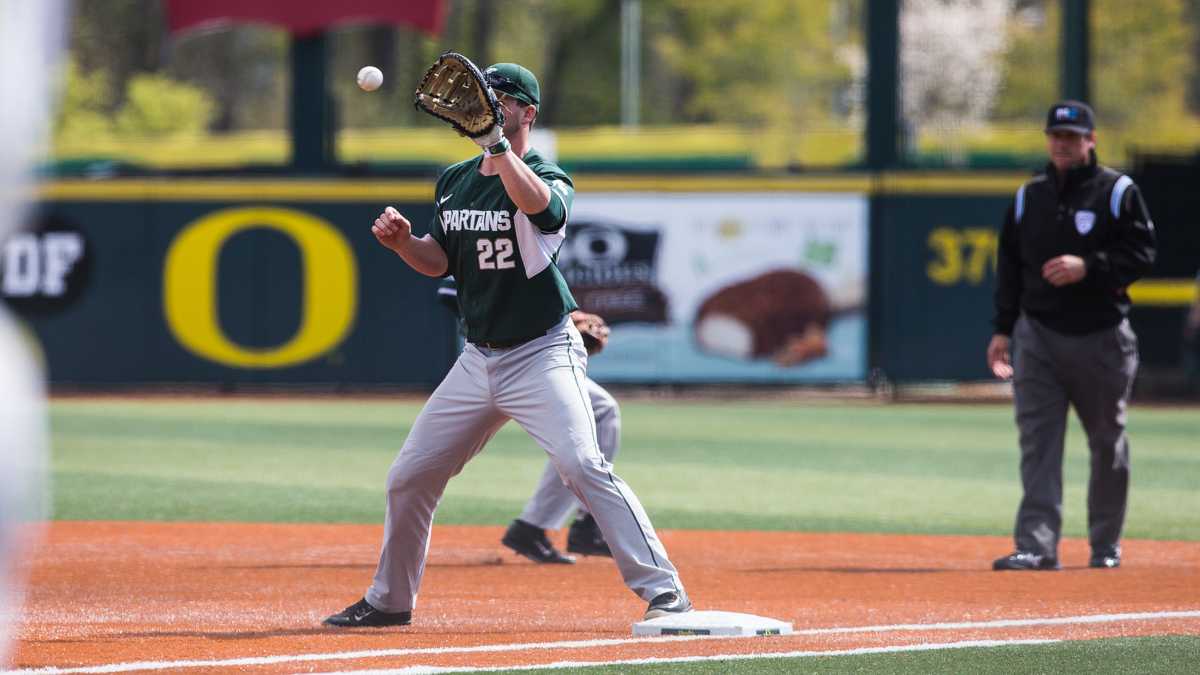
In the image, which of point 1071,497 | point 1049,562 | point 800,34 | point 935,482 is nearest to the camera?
point 1049,562

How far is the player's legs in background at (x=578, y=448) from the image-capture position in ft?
18.7

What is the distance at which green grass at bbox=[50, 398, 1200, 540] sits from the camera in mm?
10500

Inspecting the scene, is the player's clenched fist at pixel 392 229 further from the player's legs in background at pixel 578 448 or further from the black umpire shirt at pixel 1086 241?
the black umpire shirt at pixel 1086 241

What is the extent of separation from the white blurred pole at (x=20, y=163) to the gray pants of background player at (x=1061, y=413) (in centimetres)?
668

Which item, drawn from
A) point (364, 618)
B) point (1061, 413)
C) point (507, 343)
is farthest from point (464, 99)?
point (1061, 413)

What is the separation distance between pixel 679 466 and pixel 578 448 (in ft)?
24.9

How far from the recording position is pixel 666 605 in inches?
226

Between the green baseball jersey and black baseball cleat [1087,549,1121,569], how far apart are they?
131 inches

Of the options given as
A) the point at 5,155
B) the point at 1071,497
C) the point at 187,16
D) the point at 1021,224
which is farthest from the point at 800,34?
the point at 5,155

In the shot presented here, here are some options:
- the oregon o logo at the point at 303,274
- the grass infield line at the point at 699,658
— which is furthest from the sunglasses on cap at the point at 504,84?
the oregon o logo at the point at 303,274

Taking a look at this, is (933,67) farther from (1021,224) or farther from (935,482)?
(1021,224)

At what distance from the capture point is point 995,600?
6.87 metres

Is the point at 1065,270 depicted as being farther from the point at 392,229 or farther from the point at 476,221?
the point at 392,229

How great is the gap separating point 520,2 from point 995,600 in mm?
46822
